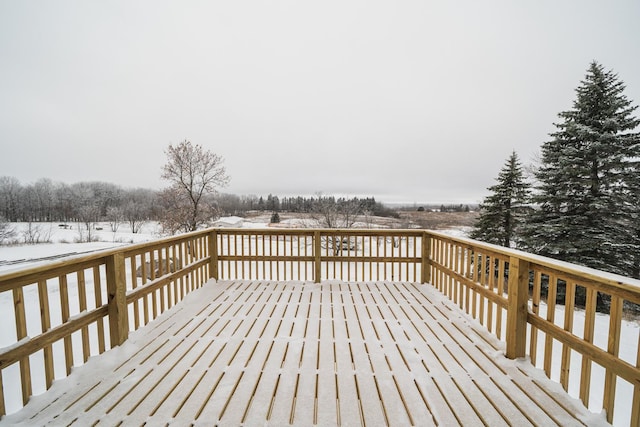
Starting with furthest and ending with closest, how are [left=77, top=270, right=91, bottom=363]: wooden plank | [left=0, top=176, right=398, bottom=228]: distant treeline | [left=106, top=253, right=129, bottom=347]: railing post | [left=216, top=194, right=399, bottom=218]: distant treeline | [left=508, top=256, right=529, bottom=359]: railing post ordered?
1. [left=0, top=176, right=398, bottom=228]: distant treeline
2. [left=216, top=194, right=399, bottom=218]: distant treeline
3. [left=106, top=253, right=129, bottom=347]: railing post
4. [left=508, top=256, right=529, bottom=359]: railing post
5. [left=77, top=270, right=91, bottom=363]: wooden plank

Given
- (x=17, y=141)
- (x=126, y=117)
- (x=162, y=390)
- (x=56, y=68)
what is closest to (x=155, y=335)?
(x=162, y=390)

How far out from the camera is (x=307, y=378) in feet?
6.11

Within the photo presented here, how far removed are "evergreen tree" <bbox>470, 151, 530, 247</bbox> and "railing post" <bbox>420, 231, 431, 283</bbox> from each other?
9814 mm

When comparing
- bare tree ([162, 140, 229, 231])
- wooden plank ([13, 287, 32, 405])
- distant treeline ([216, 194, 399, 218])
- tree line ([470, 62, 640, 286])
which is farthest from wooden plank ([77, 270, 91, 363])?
distant treeline ([216, 194, 399, 218])

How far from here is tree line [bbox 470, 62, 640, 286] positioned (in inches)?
346

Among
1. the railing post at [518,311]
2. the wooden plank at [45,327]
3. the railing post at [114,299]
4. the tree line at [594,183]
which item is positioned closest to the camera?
the wooden plank at [45,327]

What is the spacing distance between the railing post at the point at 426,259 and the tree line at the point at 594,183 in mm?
8298

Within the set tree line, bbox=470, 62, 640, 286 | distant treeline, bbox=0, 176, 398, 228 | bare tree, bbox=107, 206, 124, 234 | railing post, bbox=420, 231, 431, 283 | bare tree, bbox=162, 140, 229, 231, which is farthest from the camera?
bare tree, bbox=107, 206, 124, 234

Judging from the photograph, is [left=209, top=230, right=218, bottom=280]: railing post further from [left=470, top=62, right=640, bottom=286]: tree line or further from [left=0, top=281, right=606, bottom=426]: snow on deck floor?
[left=470, top=62, right=640, bottom=286]: tree line

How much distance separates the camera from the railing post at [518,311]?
2150 millimetres

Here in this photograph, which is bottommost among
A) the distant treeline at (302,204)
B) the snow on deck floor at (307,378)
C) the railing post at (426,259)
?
the snow on deck floor at (307,378)

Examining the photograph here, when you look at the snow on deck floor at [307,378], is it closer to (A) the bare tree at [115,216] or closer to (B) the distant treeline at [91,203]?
(B) the distant treeline at [91,203]

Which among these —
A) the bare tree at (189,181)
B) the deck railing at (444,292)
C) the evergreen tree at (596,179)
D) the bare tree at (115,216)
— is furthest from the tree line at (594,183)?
the bare tree at (115,216)

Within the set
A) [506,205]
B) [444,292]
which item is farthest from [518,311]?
[506,205]
